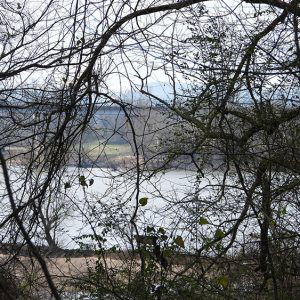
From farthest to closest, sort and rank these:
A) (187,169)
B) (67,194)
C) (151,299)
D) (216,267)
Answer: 1. (187,169)
2. (216,267)
3. (151,299)
4. (67,194)

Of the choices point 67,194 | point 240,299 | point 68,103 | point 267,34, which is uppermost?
point 267,34

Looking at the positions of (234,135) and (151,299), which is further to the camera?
(234,135)

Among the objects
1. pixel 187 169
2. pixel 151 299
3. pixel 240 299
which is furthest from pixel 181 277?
pixel 187 169

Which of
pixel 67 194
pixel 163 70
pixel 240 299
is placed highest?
pixel 163 70

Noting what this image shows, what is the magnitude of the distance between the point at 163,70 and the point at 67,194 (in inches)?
33.7

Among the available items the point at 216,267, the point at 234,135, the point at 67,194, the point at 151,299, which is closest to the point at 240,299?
the point at 216,267

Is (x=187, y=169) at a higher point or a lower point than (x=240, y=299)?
higher

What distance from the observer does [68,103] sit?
269 centimetres

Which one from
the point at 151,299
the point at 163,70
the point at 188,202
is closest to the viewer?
the point at 163,70

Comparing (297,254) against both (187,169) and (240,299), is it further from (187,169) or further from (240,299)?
(187,169)

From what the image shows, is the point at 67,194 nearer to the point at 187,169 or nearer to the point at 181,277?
the point at 181,277

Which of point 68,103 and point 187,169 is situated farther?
point 187,169

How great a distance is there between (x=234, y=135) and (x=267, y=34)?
0.67 m

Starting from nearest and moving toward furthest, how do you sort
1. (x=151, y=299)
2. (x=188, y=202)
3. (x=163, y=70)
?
1. (x=163, y=70)
2. (x=151, y=299)
3. (x=188, y=202)
